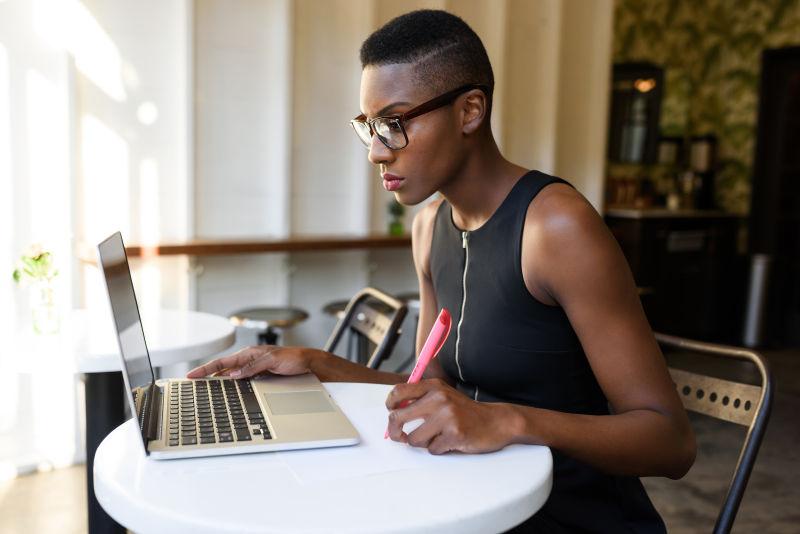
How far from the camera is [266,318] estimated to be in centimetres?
325

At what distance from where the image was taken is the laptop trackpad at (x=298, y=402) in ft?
3.54

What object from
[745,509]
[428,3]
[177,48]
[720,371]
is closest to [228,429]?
[745,509]

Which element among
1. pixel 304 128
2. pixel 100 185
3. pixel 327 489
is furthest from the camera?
pixel 304 128

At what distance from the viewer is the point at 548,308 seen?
1213 mm

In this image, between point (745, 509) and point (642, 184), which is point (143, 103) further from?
point (642, 184)

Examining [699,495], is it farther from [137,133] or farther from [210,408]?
[137,133]

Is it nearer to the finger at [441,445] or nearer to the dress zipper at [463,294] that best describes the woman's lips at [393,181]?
the dress zipper at [463,294]

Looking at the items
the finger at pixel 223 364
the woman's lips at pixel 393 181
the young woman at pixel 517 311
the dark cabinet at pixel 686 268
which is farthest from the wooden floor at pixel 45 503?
the dark cabinet at pixel 686 268

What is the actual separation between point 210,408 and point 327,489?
1.02 feet

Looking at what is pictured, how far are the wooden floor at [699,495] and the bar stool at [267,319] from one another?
92 centimetres

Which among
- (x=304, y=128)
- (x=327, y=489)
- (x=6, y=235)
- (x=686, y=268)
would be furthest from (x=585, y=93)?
(x=327, y=489)

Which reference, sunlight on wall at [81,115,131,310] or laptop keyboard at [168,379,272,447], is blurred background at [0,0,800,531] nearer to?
sunlight on wall at [81,115,131,310]

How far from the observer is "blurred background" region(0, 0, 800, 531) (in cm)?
300

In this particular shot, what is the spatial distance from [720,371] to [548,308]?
173 inches
